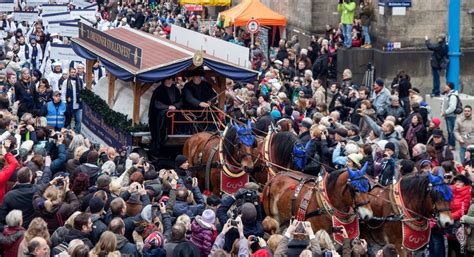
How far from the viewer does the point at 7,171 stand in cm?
1574

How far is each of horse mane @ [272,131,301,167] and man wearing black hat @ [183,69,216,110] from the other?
2.40 m

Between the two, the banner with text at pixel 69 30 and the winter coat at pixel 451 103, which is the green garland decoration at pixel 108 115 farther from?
the winter coat at pixel 451 103

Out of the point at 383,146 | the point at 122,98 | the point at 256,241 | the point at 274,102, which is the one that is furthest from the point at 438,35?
the point at 256,241

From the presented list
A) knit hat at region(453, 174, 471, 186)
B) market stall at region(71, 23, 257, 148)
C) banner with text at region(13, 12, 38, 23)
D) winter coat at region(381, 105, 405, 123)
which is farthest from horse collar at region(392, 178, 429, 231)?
banner with text at region(13, 12, 38, 23)

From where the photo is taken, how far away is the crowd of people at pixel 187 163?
1312cm

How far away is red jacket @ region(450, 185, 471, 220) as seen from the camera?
15.2 m

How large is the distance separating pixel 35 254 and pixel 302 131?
27.4 feet

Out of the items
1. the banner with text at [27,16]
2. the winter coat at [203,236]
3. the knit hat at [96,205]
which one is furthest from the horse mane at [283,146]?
the banner with text at [27,16]

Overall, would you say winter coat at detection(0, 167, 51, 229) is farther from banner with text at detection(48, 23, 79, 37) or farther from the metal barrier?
banner with text at detection(48, 23, 79, 37)

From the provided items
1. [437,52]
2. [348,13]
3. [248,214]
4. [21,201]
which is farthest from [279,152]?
[348,13]

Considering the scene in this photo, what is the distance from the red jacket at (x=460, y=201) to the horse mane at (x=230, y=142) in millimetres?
4065

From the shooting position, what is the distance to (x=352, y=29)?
30766 millimetres

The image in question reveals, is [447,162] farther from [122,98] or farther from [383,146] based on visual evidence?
[122,98]

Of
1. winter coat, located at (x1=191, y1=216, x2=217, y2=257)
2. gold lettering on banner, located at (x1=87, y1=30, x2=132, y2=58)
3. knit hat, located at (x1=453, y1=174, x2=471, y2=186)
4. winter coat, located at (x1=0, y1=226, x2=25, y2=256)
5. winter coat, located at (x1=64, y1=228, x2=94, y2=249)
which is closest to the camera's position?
winter coat, located at (x1=64, y1=228, x2=94, y2=249)
